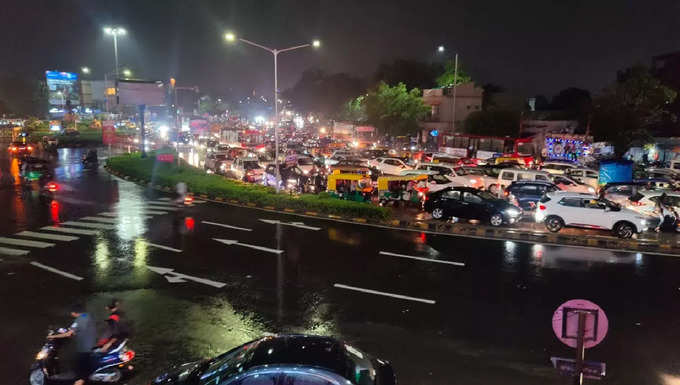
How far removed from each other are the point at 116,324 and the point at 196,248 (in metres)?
7.52

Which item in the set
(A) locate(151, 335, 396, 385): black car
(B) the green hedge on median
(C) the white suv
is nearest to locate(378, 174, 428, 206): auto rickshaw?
(B) the green hedge on median

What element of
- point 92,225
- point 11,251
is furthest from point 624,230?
point 11,251

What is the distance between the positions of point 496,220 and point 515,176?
7359 millimetres

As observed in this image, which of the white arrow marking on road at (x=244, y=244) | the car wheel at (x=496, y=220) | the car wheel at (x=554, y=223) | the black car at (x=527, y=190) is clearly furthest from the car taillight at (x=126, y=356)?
the black car at (x=527, y=190)

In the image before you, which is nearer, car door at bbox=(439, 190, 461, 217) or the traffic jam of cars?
the traffic jam of cars

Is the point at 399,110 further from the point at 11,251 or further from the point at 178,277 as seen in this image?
the point at 178,277

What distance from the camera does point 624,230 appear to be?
16.5 m

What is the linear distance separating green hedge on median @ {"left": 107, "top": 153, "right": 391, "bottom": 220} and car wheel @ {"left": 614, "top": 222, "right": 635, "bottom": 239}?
27.0ft

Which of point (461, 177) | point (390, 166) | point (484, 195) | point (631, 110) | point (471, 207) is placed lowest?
point (471, 207)

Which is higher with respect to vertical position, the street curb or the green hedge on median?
the green hedge on median

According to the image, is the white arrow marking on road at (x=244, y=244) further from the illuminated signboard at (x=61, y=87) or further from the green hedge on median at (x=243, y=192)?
the illuminated signboard at (x=61, y=87)

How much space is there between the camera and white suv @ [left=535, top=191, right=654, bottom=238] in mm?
16422

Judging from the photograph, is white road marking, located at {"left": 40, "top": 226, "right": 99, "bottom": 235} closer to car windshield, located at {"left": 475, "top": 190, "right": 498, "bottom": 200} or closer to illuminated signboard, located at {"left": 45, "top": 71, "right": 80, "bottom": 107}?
car windshield, located at {"left": 475, "top": 190, "right": 498, "bottom": 200}

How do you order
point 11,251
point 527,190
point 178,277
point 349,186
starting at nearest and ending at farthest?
point 178,277
point 11,251
point 527,190
point 349,186
